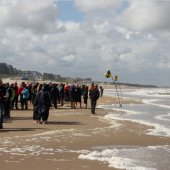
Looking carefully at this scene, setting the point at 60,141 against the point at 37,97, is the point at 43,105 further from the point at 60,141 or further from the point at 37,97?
the point at 60,141

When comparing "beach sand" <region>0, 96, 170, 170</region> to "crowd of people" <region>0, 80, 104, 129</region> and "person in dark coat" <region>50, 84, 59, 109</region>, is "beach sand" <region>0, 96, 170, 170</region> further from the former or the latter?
"person in dark coat" <region>50, 84, 59, 109</region>

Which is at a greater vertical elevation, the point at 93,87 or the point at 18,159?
the point at 93,87

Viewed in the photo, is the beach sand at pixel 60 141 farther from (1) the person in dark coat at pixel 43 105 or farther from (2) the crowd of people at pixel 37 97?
(2) the crowd of people at pixel 37 97

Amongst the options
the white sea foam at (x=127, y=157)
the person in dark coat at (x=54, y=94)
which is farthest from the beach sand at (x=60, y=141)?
the person in dark coat at (x=54, y=94)

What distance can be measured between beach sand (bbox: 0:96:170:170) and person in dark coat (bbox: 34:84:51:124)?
41 cm

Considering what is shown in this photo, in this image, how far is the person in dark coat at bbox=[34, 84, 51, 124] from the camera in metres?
18.9

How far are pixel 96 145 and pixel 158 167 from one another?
3.40 metres

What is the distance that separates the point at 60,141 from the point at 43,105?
5612mm

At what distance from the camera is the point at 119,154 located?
37.7 ft

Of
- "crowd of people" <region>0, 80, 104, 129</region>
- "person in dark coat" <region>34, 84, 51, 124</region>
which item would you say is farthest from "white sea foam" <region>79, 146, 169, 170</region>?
"person in dark coat" <region>34, 84, 51, 124</region>

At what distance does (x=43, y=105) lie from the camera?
1902 cm

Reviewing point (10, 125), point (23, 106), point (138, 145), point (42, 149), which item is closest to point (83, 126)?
point (10, 125)

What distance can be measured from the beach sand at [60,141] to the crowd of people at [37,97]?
2.07 feet

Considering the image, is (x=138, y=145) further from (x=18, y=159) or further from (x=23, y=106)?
(x=23, y=106)
